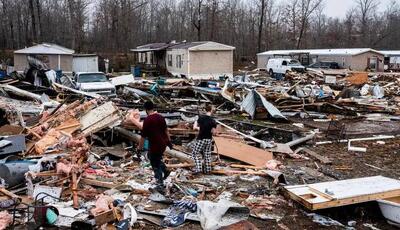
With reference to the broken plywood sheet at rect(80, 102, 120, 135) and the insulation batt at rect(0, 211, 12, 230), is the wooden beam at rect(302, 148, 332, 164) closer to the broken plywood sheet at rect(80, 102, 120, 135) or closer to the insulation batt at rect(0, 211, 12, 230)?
the broken plywood sheet at rect(80, 102, 120, 135)

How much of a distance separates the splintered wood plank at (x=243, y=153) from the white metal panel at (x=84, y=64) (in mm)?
30514

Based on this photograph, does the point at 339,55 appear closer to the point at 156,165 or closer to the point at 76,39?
the point at 76,39

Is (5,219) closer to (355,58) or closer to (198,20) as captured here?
(355,58)

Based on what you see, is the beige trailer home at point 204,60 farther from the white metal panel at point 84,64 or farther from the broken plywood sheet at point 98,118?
the broken plywood sheet at point 98,118

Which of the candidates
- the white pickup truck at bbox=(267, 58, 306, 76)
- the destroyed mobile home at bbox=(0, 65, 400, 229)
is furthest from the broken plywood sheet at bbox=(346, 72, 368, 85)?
the destroyed mobile home at bbox=(0, 65, 400, 229)

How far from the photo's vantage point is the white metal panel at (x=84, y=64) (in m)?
39.7

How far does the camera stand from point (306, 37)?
80.1 meters

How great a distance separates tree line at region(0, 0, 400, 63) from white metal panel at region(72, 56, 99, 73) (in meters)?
18.0

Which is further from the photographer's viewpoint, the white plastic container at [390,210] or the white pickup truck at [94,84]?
the white pickup truck at [94,84]

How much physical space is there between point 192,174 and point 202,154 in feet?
1.70

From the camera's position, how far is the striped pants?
32.1ft

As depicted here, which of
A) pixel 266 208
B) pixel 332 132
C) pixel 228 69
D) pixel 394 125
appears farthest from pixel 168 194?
pixel 228 69

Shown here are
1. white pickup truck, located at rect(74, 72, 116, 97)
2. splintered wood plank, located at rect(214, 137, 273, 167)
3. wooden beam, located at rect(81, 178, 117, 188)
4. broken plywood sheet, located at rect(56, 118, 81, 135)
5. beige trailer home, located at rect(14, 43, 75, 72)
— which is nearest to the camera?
wooden beam, located at rect(81, 178, 117, 188)

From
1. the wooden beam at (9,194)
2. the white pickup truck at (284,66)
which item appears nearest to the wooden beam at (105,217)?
the wooden beam at (9,194)
